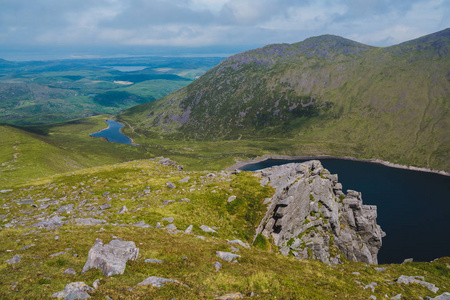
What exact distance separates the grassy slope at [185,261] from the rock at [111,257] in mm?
569

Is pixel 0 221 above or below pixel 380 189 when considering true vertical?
above

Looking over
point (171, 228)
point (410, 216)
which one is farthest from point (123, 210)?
point (410, 216)

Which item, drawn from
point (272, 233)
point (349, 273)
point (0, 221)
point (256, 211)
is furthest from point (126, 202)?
point (349, 273)

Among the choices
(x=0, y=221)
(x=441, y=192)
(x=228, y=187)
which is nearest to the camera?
(x=0, y=221)

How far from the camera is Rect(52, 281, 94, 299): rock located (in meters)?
14.3

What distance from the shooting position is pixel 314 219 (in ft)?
151

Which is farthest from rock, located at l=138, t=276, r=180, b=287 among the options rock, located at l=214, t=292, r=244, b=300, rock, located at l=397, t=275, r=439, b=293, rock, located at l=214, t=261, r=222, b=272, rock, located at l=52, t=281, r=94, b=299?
rock, located at l=397, t=275, r=439, b=293

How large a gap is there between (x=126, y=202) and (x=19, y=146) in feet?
482

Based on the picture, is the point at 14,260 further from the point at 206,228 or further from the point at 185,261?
the point at 206,228

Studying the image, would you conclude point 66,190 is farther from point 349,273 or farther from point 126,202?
point 349,273

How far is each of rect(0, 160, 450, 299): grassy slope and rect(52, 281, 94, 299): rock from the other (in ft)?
2.37

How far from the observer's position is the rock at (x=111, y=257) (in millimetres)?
17734

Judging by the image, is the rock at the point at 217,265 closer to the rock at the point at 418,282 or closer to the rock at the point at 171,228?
the rock at the point at 171,228

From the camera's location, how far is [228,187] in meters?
47.8
